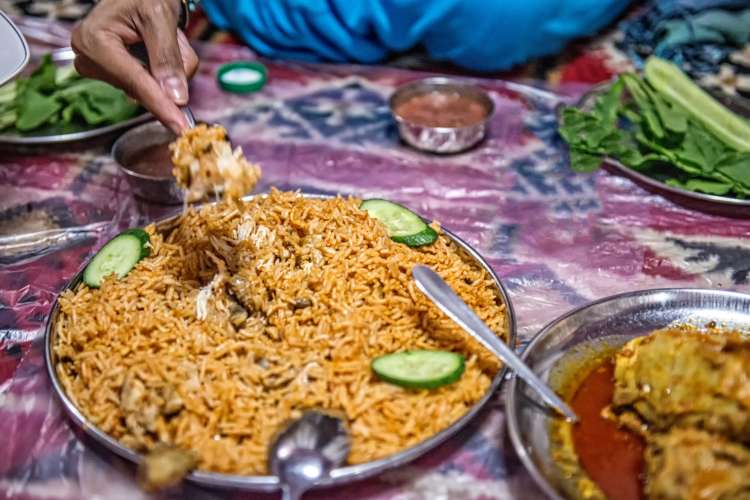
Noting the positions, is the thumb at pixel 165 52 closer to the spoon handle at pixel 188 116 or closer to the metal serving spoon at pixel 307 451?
the spoon handle at pixel 188 116

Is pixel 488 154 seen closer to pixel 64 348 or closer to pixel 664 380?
pixel 664 380

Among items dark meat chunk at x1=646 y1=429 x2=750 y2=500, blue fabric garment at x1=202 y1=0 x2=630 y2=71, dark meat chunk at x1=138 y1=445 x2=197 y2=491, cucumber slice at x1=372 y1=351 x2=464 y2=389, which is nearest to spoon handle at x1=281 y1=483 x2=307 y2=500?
dark meat chunk at x1=138 y1=445 x2=197 y2=491

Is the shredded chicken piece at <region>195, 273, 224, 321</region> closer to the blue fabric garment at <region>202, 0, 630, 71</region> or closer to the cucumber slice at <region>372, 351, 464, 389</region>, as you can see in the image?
the cucumber slice at <region>372, 351, 464, 389</region>

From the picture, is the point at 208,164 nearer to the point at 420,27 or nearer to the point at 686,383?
the point at 686,383

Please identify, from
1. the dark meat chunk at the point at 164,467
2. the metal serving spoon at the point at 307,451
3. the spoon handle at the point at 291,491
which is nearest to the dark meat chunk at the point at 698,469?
the metal serving spoon at the point at 307,451

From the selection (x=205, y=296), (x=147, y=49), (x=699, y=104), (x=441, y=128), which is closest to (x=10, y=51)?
(x=147, y=49)

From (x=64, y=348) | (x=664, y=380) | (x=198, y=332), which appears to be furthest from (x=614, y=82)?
(x=64, y=348)
